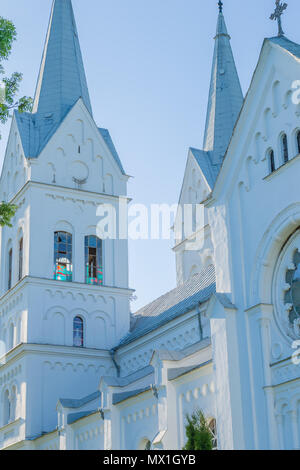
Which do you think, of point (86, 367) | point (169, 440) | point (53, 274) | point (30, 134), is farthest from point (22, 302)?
point (169, 440)

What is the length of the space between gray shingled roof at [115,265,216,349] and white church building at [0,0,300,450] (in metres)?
0.13

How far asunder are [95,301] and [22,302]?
3382mm

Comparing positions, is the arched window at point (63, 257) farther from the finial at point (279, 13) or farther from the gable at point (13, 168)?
the finial at point (279, 13)

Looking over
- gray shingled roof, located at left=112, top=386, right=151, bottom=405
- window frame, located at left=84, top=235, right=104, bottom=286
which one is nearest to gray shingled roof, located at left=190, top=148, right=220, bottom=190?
window frame, located at left=84, top=235, right=104, bottom=286

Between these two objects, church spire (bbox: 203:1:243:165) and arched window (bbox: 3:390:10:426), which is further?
church spire (bbox: 203:1:243:165)

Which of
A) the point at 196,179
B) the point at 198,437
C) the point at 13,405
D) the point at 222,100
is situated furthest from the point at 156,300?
the point at 198,437

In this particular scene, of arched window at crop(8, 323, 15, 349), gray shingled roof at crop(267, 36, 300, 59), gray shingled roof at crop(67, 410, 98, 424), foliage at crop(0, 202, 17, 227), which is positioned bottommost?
gray shingled roof at crop(67, 410, 98, 424)

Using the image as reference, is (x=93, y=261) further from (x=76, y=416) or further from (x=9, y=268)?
(x=76, y=416)

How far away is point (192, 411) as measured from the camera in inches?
881

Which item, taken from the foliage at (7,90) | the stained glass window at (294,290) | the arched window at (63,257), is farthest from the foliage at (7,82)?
the arched window at (63,257)

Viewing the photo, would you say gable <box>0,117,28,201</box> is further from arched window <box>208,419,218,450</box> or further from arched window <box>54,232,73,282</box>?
arched window <box>208,419,218,450</box>

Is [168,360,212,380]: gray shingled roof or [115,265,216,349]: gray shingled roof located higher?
[115,265,216,349]: gray shingled roof

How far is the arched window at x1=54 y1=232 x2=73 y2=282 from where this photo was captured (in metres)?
36.0

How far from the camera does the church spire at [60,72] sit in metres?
39.3
